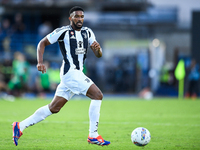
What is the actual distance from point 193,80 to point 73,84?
45.7 ft

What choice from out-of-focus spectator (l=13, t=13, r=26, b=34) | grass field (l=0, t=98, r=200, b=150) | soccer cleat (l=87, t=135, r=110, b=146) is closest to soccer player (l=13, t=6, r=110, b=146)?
soccer cleat (l=87, t=135, r=110, b=146)

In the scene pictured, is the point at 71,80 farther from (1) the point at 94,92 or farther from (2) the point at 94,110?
(2) the point at 94,110

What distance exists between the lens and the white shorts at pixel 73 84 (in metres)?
5.71

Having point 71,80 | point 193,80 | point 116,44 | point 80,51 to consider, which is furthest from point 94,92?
point 116,44

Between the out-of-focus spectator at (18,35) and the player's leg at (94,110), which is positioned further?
the out-of-focus spectator at (18,35)

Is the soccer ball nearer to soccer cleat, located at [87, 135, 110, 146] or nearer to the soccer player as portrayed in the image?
soccer cleat, located at [87, 135, 110, 146]

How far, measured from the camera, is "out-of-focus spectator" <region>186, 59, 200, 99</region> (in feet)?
60.6

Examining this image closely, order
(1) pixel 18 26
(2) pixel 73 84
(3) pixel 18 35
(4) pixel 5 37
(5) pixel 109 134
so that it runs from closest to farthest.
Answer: (2) pixel 73 84
(5) pixel 109 134
(4) pixel 5 37
(3) pixel 18 35
(1) pixel 18 26

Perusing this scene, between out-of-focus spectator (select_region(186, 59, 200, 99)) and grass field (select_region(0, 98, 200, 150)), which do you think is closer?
grass field (select_region(0, 98, 200, 150))

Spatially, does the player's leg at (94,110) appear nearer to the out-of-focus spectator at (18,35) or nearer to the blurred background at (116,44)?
the blurred background at (116,44)

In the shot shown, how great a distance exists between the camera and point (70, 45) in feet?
19.0

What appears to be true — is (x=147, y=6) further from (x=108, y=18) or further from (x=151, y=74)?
(x=151, y=74)

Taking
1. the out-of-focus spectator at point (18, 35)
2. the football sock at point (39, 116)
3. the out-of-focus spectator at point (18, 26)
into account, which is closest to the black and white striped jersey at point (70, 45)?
the football sock at point (39, 116)

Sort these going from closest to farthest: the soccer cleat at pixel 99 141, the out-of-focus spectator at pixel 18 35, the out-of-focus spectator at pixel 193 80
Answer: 1. the soccer cleat at pixel 99 141
2. the out-of-focus spectator at pixel 193 80
3. the out-of-focus spectator at pixel 18 35
